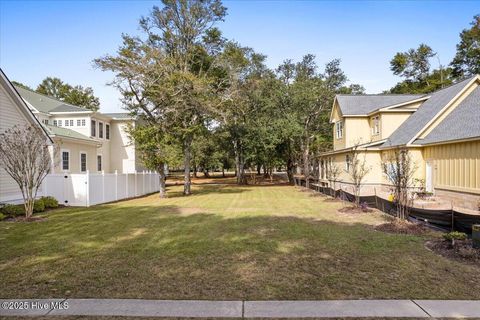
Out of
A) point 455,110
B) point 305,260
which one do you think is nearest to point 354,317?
point 305,260

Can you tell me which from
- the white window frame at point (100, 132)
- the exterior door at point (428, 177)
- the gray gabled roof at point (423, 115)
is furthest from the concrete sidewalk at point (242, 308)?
the white window frame at point (100, 132)

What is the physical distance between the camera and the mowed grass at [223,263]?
540cm

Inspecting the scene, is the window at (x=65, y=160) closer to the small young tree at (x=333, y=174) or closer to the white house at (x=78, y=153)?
the white house at (x=78, y=153)

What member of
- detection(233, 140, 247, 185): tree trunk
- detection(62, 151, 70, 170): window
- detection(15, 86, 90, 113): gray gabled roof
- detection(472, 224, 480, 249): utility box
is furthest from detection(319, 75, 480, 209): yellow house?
detection(15, 86, 90, 113): gray gabled roof

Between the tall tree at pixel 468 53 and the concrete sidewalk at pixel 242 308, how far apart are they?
2151 inches

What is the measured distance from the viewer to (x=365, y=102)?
29016 millimetres

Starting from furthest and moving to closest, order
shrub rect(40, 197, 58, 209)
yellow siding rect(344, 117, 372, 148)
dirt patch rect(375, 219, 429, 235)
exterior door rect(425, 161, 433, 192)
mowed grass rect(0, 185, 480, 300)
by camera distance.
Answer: yellow siding rect(344, 117, 372, 148), exterior door rect(425, 161, 433, 192), shrub rect(40, 197, 58, 209), dirt patch rect(375, 219, 429, 235), mowed grass rect(0, 185, 480, 300)

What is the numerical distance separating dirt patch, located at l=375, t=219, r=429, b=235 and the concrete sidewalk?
5483 millimetres

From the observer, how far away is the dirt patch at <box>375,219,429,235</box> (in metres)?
10.1

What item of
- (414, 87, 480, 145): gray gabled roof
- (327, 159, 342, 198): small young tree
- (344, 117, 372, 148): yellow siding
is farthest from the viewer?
(344, 117, 372, 148): yellow siding

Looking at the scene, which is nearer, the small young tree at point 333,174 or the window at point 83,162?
the small young tree at point 333,174

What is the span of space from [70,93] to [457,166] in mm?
59695

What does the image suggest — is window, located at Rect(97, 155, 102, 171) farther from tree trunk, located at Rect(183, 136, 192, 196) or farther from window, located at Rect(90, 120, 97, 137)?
tree trunk, located at Rect(183, 136, 192, 196)

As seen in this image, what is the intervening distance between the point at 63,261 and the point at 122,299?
9.54 ft
